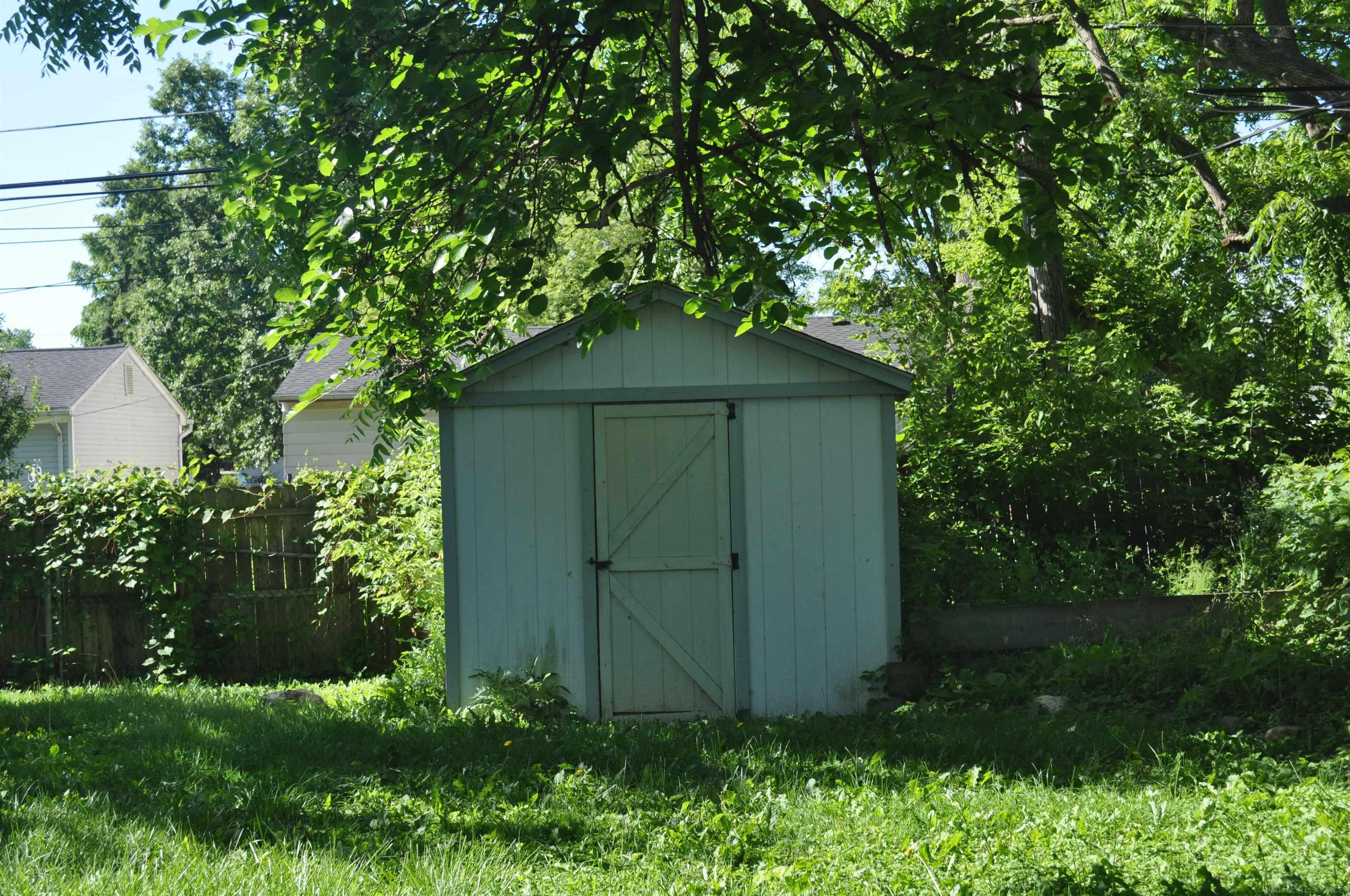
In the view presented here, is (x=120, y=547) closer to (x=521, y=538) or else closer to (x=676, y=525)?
(x=521, y=538)

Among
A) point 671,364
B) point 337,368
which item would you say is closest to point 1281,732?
point 671,364

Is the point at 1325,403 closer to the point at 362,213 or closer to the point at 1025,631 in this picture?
the point at 1025,631

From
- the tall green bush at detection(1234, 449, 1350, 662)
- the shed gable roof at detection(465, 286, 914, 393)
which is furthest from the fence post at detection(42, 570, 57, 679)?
the tall green bush at detection(1234, 449, 1350, 662)

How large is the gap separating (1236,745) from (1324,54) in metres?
9.57

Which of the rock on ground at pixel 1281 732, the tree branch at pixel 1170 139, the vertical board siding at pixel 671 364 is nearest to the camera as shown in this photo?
the rock on ground at pixel 1281 732

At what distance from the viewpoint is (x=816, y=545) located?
7.25m

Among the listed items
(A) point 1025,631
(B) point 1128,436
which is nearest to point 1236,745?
(A) point 1025,631

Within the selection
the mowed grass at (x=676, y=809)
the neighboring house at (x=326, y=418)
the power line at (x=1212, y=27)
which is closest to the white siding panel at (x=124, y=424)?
the neighboring house at (x=326, y=418)

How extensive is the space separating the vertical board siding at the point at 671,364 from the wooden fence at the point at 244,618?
3286 millimetres

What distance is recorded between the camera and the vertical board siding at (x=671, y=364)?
7.19 m

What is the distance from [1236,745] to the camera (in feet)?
17.1

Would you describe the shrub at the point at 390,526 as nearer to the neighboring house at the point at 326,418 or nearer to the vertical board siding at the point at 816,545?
the vertical board siding at the point at 816,545

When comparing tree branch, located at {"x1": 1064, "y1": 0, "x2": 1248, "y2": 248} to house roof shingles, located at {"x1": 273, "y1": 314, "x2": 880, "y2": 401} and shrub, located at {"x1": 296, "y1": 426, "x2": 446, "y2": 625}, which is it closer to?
shrub, located at {"x1": 296, "y1": 426, "x2": 446, "y2": 625}

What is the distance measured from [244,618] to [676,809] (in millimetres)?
6136
